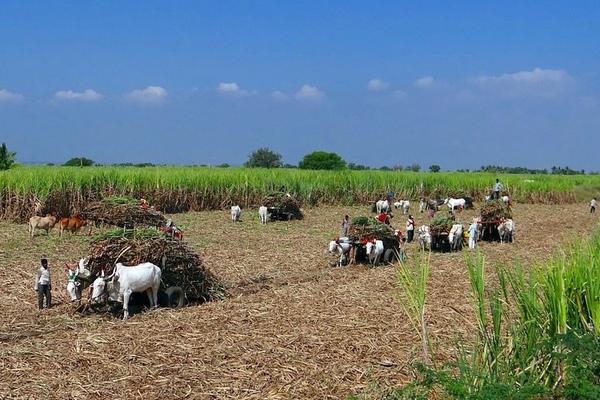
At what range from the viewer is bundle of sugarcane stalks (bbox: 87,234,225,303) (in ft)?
32.4

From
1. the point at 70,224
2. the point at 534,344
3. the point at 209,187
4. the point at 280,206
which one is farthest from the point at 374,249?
the point at 209,187

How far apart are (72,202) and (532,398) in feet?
66.8

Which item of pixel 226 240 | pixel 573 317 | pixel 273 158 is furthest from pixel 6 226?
pixel 273 158

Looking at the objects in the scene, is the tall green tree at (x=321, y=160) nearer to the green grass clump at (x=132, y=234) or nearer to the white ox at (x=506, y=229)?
the white ox at (x=506, y=229)

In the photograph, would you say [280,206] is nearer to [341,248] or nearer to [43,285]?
[341,248]

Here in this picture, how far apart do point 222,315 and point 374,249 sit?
5.57 m

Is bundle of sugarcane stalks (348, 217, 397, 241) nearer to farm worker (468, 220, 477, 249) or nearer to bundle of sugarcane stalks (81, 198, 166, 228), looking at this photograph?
farm worker (468, 220, 477, 249)

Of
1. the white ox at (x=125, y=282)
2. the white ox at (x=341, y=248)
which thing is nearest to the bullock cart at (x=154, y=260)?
the white ox at (x=125, y=282)

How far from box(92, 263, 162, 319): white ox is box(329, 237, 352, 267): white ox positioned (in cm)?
541

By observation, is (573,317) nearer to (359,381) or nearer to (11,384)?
(359,381)

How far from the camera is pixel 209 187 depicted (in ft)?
92.3

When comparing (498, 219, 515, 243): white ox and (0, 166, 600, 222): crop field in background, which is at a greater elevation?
(0, 166, 600, 222): crop field in background

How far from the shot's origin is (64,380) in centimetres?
671

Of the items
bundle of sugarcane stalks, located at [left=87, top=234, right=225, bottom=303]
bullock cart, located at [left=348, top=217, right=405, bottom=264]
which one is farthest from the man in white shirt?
bundle of sugarcane stalks, located at [left=87, top=234, right=225, bottom=303]
